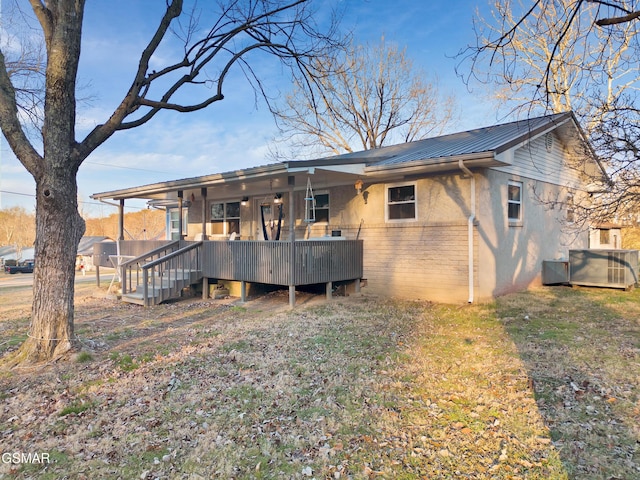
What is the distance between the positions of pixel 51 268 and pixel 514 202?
9810 mm

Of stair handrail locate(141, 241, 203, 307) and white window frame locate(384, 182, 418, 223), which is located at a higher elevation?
white window frame locate(384, 182, 418, 223)

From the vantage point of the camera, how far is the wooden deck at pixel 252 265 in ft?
30.0

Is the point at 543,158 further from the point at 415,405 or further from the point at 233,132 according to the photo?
the point at 233,132

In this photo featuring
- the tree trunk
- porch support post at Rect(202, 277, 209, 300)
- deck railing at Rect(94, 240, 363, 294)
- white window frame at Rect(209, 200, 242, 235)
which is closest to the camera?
the tree trunk

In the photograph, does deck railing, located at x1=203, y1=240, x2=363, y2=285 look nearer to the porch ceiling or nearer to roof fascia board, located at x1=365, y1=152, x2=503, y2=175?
the porch ceiling

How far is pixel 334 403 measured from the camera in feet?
13.0

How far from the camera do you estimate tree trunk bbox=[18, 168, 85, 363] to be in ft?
17.0

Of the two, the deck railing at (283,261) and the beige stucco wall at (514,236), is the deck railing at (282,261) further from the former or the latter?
the beige stucco wall at (514,236)

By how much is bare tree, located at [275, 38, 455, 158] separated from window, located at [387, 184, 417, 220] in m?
14.3

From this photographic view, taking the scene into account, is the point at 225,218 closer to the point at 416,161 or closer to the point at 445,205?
the point at 416,161

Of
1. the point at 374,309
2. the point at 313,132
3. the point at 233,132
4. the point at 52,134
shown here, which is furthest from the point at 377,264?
the point at 313,132

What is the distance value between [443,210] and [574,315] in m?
3.32

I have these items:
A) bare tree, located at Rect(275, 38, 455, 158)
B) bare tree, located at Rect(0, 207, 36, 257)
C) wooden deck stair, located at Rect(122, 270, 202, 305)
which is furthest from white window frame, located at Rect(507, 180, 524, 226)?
bare tree, located at Rect(0, 207, 36, 257)

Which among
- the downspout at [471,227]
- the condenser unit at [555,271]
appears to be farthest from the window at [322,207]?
the condenser unit at [555,271]
